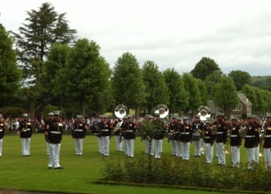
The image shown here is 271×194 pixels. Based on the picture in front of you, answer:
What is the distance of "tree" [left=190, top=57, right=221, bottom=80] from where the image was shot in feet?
470

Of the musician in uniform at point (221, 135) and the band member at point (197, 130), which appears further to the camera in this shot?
the band member at point (197, 130)

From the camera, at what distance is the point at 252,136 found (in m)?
19.7

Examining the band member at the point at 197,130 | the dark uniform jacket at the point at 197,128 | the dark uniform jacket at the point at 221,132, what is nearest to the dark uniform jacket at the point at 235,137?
the dark uniform jacket at the point at 221,132

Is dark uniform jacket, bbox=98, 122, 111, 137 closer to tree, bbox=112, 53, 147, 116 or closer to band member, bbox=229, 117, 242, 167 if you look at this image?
band member, bbox=229, 117, 242, 167

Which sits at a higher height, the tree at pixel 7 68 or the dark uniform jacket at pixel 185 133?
the tree at pixel 7 68

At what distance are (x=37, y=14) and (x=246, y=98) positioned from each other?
8498cm

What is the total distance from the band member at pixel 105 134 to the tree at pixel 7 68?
24.6 metres

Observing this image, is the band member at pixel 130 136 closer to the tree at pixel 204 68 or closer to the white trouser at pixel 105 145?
the white trouser at pixel 105 145

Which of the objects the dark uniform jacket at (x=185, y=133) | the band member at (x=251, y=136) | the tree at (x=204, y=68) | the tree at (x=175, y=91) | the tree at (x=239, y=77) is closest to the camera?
the band member at (x=251, y=136)

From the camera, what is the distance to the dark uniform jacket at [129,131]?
82.8ft

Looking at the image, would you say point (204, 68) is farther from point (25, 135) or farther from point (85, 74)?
point (25, 135)

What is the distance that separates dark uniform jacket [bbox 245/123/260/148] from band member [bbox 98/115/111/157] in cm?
934

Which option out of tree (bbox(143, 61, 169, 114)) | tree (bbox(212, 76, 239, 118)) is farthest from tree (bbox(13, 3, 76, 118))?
tree (bbox(212, 76, 239, 118))

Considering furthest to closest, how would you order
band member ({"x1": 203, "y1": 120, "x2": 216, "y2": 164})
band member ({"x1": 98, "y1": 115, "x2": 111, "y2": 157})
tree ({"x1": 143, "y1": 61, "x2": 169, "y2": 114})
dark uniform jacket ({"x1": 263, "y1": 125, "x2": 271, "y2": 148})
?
1. tree ({"x1": 143, "y1": 61, "x2": 169, "y2": 114})
2. band member ({"x1": 98, "y1": 115, "x2": 111, "y2": 157})
3. band member ({"x1": 203, "y1": 120, "x2": 216, "y2": 164})
4. dark uniform jacket ({"x1": 263, "y1": 125, "x2": 271, "y2": 148})
